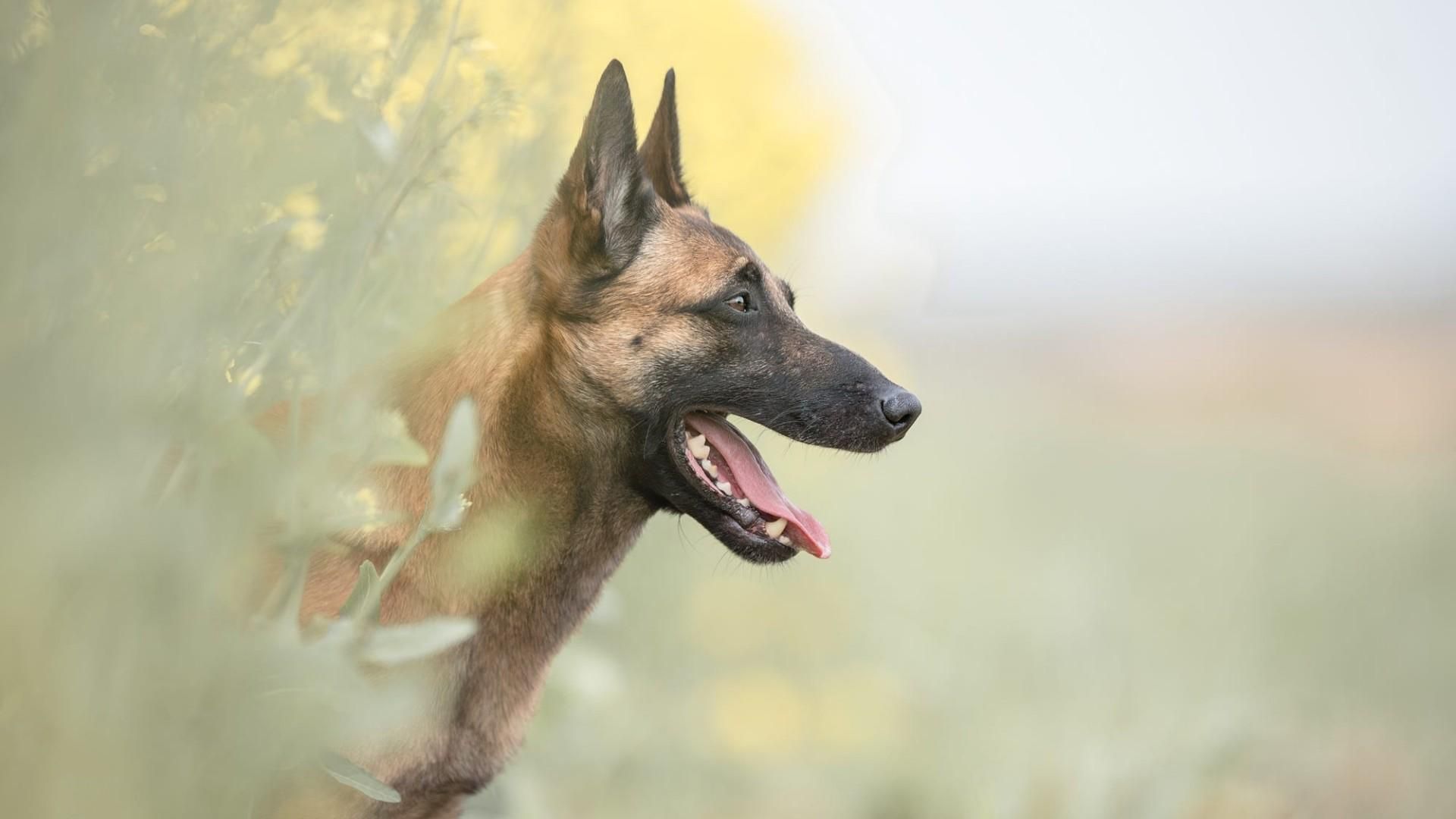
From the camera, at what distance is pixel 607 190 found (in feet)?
9.36

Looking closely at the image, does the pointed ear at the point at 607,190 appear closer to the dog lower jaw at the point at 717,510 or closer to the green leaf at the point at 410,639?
the dog lower jaw at the point at 717,510

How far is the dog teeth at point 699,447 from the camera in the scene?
2914mm

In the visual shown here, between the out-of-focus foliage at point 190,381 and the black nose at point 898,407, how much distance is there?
1461 millimetres

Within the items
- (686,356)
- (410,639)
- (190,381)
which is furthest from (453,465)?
(686,356)

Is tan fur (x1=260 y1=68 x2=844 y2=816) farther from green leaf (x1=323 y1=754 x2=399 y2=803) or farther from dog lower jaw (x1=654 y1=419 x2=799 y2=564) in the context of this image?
green leaf (x1=323 y1=754 x2=399 y2=803)

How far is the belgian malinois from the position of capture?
2535 mm

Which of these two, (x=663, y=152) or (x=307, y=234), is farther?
(x=663, y=152)

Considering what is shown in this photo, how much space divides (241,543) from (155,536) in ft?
0.50

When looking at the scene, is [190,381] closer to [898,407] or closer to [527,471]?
[527,471]

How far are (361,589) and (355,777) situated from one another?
0.27 meters

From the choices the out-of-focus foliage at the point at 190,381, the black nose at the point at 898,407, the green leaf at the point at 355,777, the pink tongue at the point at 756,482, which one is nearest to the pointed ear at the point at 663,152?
the pink tongue at the point at 756,482

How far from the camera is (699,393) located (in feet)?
9.34

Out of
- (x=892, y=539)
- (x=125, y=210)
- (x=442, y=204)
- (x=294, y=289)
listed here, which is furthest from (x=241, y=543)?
(x=892, y=539)

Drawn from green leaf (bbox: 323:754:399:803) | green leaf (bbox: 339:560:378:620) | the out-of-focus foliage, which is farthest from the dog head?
green leaf (bbox: 323:754:399:803)
